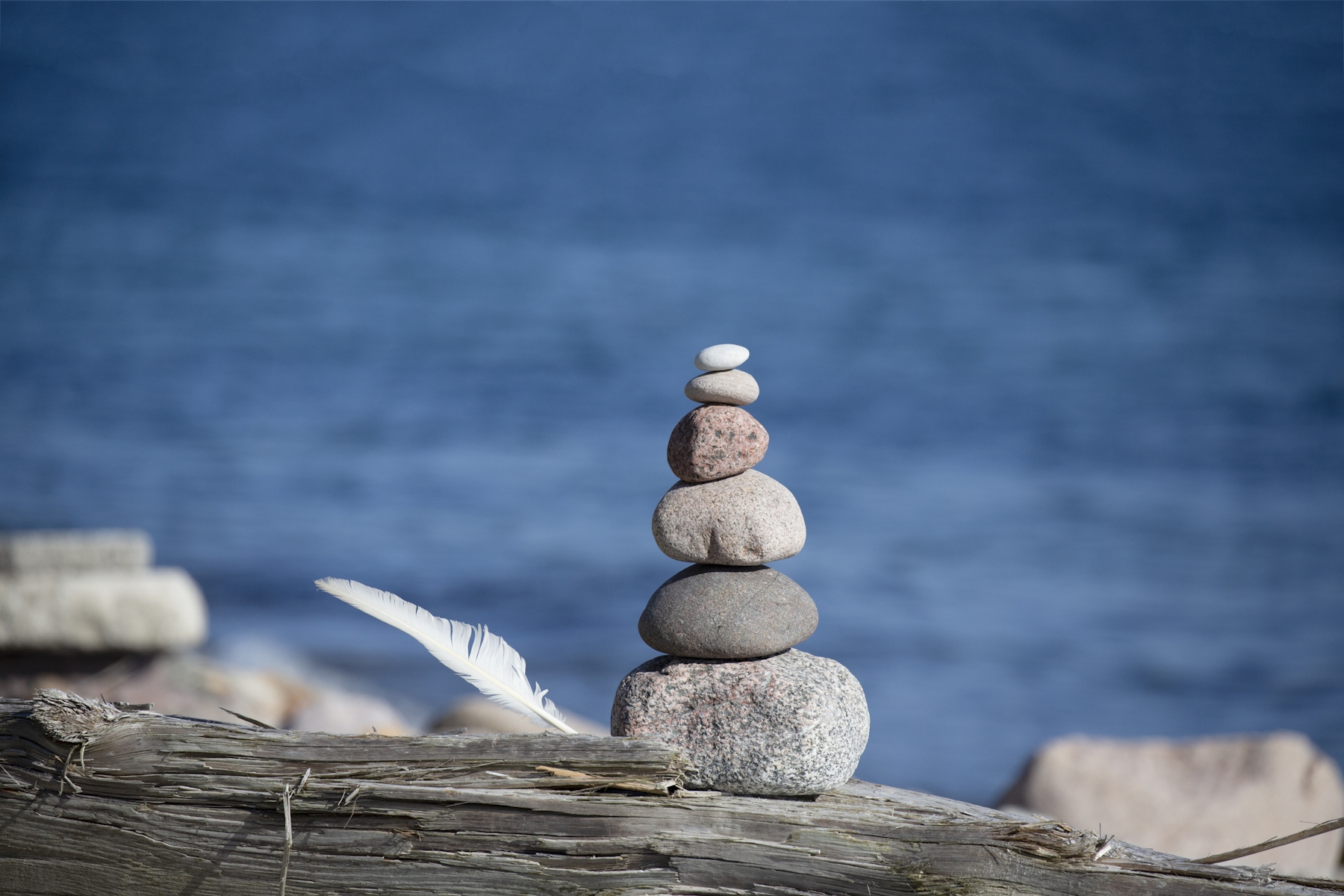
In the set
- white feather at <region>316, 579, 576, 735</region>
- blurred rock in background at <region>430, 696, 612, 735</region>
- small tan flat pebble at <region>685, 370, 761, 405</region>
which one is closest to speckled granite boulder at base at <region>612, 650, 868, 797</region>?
white feather at <region>316, 579, 576, 735</region>

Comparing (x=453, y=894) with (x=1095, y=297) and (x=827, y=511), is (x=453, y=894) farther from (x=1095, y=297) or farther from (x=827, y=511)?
(x=1095, y=297)

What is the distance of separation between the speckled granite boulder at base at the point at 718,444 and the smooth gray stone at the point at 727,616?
31 centimetres

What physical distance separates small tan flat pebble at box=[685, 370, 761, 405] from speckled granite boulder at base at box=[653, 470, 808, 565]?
0.23 m

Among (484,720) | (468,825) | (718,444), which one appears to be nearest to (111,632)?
→ (484,720)

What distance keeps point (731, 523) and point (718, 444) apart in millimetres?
236

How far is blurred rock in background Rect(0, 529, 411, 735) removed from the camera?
696cm

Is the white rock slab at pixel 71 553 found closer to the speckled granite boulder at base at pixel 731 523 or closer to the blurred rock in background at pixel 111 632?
the blurred rock in background at pixel 111 632

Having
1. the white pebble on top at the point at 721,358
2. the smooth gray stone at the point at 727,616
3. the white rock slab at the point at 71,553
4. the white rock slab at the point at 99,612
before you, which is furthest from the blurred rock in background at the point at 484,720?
the white pebble on top at the point at 721,358

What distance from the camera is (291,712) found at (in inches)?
296

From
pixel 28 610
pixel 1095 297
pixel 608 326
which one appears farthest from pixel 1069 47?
pixel 28 610

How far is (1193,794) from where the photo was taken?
18.8ft

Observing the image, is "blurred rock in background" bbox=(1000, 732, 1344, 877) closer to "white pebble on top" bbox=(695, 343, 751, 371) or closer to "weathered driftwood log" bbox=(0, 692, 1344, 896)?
"weathered driftwood log" bbox=(0, 692, 1344, 896)

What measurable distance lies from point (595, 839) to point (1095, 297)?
14.7m

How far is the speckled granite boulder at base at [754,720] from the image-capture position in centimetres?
269
